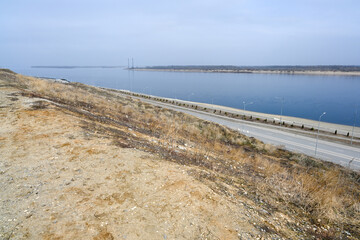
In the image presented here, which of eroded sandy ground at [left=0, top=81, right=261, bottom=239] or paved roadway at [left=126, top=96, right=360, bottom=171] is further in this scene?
paved roadway at [left=126, top=96, right=360, bottom=171]

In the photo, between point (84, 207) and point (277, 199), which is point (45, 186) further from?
point (277, 199)

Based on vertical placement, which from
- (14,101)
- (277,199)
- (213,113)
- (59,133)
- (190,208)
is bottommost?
(213,113)

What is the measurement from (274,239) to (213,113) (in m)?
55.3

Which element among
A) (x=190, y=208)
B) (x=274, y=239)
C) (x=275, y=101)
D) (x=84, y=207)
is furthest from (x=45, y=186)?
(x=275, y=101)

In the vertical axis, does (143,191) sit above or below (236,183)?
above

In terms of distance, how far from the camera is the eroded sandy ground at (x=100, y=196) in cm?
511

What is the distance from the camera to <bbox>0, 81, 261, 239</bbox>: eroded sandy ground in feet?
16.8

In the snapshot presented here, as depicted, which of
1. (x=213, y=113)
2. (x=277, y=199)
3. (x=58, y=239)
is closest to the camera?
(x=58, y=239)

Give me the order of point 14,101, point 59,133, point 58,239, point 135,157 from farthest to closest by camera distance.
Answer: point 14,101
point 59,133
point 135,157
point 58,239

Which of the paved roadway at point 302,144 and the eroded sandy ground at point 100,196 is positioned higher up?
the eroded sandy ground at point 100,196

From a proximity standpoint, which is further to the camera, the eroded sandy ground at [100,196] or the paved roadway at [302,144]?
the paved roadway at [302,144]

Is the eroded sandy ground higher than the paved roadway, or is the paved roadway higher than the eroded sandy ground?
the eroded sandy ground

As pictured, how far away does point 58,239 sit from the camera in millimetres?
4676

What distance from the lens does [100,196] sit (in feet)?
20.6
